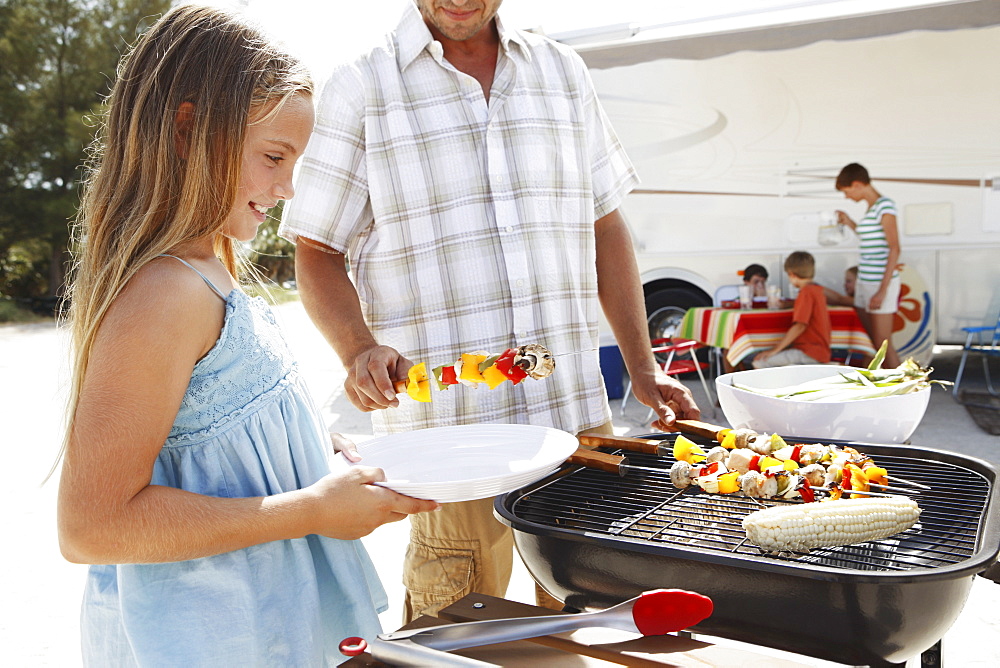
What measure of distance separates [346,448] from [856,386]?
4.54ft

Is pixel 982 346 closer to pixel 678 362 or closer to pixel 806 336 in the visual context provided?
pixel 806 336

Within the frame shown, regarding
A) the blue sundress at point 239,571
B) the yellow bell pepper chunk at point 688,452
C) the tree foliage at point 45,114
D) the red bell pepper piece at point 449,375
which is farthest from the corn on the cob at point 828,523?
the tree foliage at point 45,114

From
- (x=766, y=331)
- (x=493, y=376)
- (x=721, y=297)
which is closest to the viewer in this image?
(x=493, y=376)

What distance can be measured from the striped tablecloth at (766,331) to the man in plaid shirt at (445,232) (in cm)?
537

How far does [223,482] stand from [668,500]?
846mm

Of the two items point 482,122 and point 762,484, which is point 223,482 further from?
point 482,122

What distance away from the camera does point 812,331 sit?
24.1 feet

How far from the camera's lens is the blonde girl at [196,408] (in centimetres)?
127

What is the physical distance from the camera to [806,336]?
7.36m

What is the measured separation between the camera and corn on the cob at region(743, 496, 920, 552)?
132cm

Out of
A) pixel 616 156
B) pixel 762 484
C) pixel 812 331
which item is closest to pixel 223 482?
pixel 762 484

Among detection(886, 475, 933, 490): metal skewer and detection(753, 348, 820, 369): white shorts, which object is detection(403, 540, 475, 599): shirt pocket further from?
detection(753, 348, 820, 369): white shorts

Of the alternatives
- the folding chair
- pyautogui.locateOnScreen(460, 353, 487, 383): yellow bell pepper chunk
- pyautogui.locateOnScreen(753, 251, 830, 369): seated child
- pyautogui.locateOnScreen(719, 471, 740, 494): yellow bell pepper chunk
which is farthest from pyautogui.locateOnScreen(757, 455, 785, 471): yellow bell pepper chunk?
pyautogui.locateOnScreen(753, 251, 830, 369): seated child

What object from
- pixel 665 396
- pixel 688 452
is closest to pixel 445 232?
pixel 665 396
